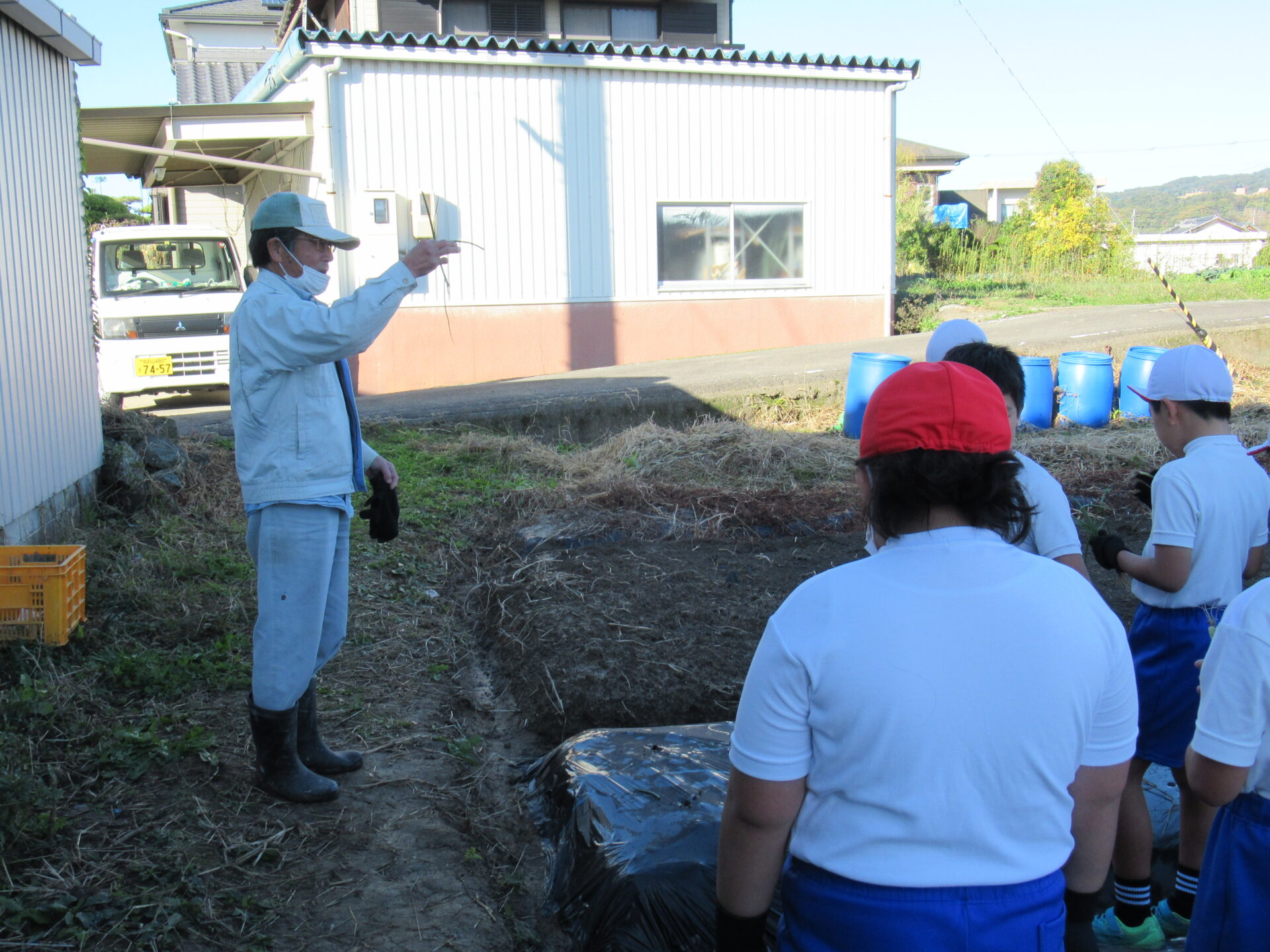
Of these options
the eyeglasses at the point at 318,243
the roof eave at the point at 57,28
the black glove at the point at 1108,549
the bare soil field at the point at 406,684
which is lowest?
the bare soil field at the point at 406,684

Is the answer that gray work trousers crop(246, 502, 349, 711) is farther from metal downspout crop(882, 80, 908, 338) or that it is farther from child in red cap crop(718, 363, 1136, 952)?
metal downspout crop(882, 80, 908, 338)

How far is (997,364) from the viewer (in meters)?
2.75

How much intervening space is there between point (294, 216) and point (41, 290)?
3.68 m

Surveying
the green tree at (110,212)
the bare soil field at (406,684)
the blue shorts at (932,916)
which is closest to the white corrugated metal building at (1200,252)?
the bare soil field at (406,684)

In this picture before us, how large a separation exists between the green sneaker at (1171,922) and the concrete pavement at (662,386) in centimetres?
759

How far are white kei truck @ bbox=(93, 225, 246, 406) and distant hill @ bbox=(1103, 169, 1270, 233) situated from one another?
332 ft

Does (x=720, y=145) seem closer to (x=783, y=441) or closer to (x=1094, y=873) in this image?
(x=783, y=441)

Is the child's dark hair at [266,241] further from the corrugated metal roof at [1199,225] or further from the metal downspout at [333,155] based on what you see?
the corrugated metal roof at [1199,225]

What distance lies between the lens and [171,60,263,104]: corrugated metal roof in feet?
73.3

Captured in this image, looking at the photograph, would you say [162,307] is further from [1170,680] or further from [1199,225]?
[1199,225]

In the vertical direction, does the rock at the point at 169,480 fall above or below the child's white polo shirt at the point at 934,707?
below

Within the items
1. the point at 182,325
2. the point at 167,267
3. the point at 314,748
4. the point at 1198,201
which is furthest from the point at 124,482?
the point at 1198,201

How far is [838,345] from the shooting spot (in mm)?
13914

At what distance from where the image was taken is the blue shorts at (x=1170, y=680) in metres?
2.81
